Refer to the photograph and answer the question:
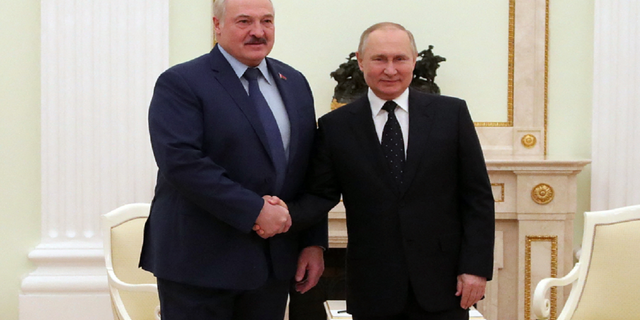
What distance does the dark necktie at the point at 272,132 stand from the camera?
1.96 m

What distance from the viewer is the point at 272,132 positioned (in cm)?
197

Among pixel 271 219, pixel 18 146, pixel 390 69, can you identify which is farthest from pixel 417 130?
pixel 18 146

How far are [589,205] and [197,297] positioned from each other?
117 inches

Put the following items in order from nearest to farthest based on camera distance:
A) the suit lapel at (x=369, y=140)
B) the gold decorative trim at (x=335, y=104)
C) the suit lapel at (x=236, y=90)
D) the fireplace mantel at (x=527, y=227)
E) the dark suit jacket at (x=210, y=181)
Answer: the dark suit jacket at (x=210, y=181)
the suit lapel at (x=236, y=90)
the suit lapel at (x=369, y=140)
the fireplace mantel at (x=527, y=227)
the gold decorative trim at (x=335, y=104)

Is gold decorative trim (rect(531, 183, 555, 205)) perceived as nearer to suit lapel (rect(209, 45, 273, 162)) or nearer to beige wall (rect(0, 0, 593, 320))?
beige wall (rect(0, 0, 593, 320))

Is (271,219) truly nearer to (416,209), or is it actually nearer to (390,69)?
(416,209)

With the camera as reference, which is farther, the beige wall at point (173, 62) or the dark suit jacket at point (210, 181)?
the beige wall at point (173, 62)

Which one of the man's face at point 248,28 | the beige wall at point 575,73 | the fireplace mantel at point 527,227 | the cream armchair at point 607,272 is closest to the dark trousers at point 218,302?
the man's face at point 248,28

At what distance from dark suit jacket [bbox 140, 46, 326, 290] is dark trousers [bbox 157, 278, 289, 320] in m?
0.04

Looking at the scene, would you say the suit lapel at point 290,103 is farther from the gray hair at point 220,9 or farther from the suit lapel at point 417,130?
the suit lapel at point 417,130

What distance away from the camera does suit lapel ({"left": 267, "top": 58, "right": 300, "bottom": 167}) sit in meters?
2.00

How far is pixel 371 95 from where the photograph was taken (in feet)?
6.98

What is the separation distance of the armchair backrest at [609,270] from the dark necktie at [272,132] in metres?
1.62

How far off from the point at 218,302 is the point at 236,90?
587 millimetres
